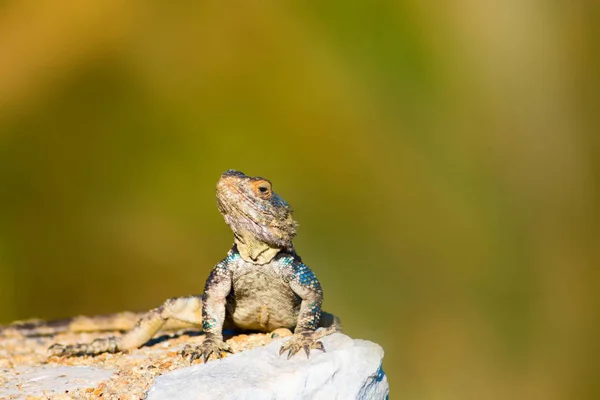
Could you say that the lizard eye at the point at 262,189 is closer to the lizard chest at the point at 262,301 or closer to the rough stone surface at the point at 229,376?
the lizard chest at the point at 262,301

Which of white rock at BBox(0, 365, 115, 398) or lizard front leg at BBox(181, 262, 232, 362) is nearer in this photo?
white rock at BBox(0, 365, 115, 398)

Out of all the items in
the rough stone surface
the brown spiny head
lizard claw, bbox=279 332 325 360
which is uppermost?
the brown spiny head

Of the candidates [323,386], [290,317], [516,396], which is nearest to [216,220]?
[516,396]

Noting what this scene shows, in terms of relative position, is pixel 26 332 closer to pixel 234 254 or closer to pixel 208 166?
pixel 234 254

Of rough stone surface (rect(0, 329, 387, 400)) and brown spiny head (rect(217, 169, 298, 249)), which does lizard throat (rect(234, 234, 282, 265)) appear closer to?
brown spiny head (rect(217, 169, 298, 249))

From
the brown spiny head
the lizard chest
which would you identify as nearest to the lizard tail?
the lizard chest

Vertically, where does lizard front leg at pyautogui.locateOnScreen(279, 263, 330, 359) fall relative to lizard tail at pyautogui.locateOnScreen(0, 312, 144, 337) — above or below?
above

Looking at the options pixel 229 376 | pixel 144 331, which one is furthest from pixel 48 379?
pixel 229 376

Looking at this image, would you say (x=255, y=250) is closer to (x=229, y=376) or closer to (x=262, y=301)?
(x=262, y=301)
